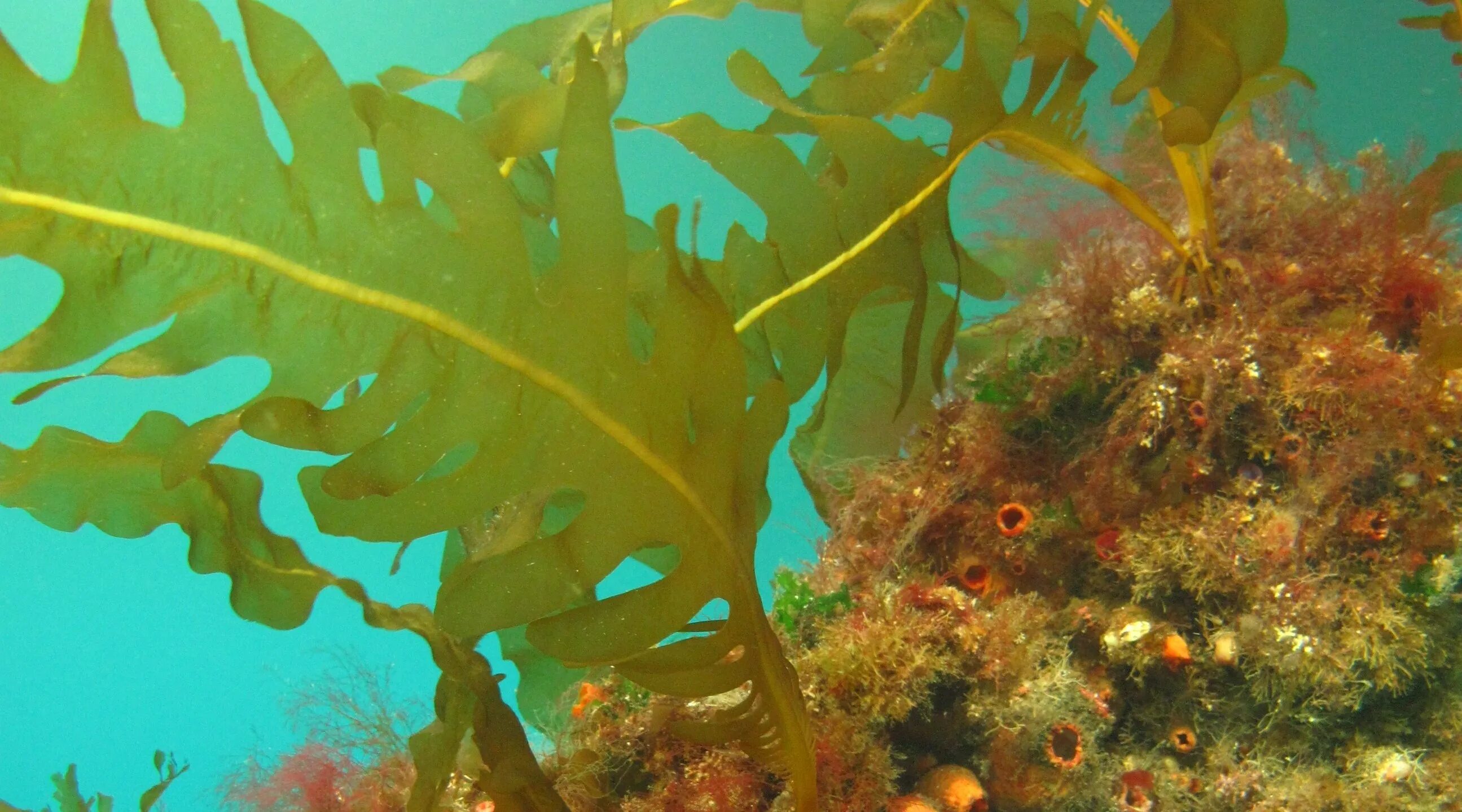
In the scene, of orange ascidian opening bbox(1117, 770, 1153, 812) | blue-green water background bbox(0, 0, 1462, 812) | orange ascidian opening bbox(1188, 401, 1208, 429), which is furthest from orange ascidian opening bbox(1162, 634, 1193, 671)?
blue-green water background bbox(0, 0, 1462, 812)

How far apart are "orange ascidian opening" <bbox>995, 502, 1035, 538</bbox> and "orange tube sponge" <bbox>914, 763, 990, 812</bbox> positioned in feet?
2.10

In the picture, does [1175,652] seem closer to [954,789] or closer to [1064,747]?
[1064,747]

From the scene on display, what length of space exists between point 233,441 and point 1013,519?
83.5 feet

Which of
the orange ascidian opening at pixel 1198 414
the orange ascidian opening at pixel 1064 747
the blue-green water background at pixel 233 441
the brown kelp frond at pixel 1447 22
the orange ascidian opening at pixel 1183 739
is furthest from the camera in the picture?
the blue-green water background at pixel 233 441

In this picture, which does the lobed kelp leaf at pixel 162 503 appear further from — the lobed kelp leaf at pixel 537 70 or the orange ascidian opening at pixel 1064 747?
the orange ascidian opening at pixel 1064 747

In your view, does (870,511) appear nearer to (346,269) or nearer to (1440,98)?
(346,269)

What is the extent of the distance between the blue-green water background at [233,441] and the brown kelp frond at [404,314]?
1164cm

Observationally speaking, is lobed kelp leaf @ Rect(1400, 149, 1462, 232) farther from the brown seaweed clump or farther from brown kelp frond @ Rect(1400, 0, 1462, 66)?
brown kelp frond @ Rect(1400, 0, 1462, 66)

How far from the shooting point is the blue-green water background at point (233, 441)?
1183 centimetres

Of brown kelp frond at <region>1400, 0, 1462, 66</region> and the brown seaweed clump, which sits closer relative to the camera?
the brown seaweed clump

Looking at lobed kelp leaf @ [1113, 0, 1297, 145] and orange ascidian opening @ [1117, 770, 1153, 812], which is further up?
lobed kelp leaf @ [1113, 0, 1297, 145]

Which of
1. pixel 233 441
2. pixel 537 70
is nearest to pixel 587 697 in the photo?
pixel 537 70

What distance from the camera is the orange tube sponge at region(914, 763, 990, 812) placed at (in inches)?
63.0

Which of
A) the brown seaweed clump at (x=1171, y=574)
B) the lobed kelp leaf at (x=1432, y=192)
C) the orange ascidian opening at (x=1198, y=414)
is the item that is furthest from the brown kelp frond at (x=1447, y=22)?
the orange ascidian opening at (x=1198, y=414)
